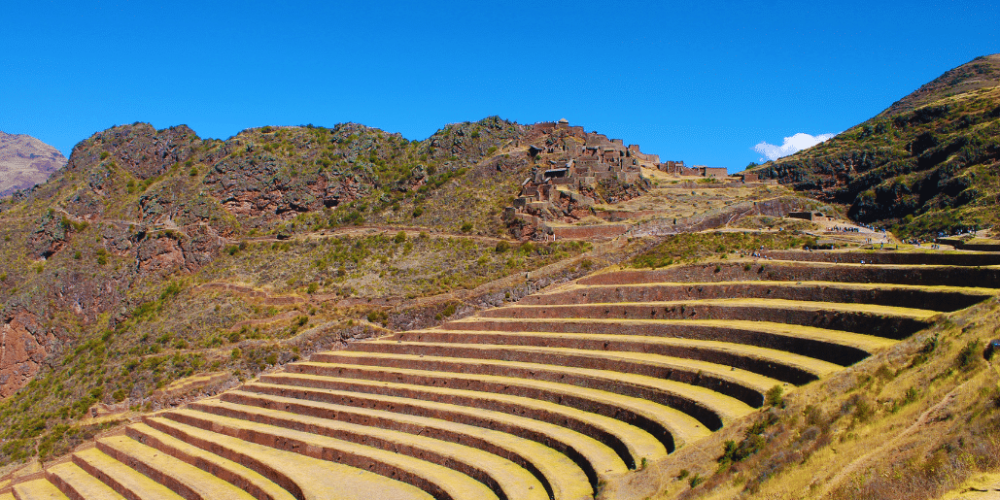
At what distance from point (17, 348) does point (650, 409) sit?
38.2 meters

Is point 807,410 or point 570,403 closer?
point 807,410

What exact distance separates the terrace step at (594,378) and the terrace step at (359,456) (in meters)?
4.44

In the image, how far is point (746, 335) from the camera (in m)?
18.7

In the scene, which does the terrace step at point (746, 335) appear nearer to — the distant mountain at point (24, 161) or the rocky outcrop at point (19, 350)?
the rocky outcrop at point (19, 350)

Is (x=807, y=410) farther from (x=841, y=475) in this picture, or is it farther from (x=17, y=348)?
(x=17, y=348)

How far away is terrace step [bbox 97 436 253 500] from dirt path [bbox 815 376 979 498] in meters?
16.6

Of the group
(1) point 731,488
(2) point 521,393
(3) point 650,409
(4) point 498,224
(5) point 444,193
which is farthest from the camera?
(5) point 444,193

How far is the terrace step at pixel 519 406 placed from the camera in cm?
1522

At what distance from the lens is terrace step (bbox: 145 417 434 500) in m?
17.4

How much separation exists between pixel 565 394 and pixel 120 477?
17.1 m

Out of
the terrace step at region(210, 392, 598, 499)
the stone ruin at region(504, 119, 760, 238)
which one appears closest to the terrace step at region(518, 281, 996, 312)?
the terrace step at region(210, 392, 598, 499)

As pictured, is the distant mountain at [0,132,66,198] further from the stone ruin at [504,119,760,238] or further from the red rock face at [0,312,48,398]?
the stone ruin at [504,119,760,238]

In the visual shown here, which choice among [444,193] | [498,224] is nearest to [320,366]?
[498,224]

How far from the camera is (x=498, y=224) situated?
4128cm
